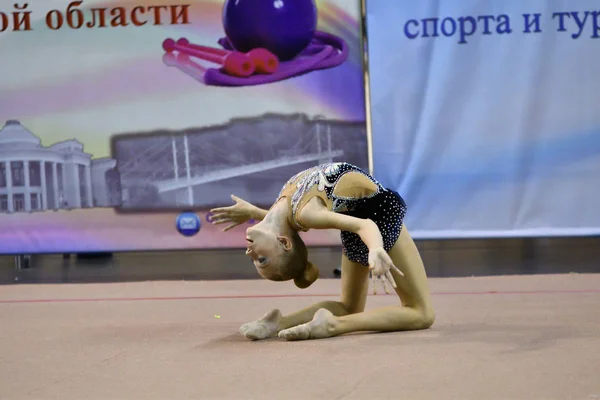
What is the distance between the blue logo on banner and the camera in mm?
5402

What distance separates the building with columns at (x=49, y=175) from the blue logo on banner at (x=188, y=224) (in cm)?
41

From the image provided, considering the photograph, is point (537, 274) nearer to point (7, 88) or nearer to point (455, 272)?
point (455, 272)

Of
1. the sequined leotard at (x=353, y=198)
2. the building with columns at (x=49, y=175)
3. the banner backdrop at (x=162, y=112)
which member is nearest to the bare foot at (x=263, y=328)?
the sequined leotard at (x=353, y=198)

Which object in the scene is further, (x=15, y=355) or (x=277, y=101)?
(x=277, y=101)

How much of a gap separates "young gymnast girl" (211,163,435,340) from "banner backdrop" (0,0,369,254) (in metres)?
2.27

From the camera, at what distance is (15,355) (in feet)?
9.00

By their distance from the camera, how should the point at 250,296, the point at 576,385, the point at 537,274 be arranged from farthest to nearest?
the point at 537,274 < the point at 250,296 < the point at 576,385

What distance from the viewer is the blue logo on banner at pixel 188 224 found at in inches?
213

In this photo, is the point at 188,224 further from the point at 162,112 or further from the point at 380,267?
the point at 380,267

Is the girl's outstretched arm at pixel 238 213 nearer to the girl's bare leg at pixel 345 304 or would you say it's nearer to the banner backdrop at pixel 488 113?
the girl's bare leg at pixel 345 304

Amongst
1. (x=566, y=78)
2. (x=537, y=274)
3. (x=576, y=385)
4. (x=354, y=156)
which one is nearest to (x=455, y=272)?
(x=537, y=274)

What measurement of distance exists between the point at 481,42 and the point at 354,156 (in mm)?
960

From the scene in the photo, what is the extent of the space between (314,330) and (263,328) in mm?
172

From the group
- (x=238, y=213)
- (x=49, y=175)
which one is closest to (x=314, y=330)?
(x=238, y=213)
